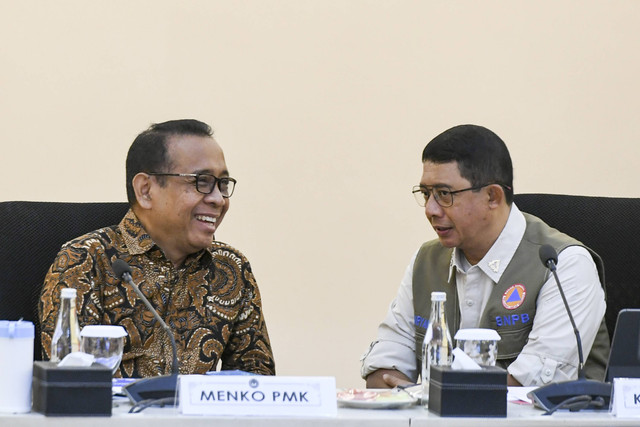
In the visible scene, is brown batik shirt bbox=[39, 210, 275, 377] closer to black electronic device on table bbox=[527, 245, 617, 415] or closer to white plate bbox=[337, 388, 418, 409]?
white plate bbox=[337, 388, 418, 409]

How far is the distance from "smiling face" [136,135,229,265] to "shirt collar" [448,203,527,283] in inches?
26.2

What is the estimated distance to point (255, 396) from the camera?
1.50 metres

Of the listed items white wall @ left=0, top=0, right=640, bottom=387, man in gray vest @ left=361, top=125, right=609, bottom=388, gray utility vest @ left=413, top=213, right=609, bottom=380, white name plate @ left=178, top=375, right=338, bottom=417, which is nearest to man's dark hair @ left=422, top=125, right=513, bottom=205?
man in gray vest @ left=361, top=125, right=609, bottom=388

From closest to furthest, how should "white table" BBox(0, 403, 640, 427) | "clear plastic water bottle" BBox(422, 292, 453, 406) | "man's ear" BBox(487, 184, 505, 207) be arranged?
"white table" BBox(0, 403, 640, 427)
"clear plastic water bottle" BBox(422, 292, 453, 406)
"man's ear" BBox(487, 184, 505, 207)

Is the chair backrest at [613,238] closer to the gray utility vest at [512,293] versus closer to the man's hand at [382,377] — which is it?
the gray utility vest at [512,293]

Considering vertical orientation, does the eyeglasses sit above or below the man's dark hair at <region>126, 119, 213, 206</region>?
below

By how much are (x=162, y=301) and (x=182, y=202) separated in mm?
260

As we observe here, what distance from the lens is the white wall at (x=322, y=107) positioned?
3.29 meters

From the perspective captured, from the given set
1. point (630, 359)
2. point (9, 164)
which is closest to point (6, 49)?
point (9, 164)

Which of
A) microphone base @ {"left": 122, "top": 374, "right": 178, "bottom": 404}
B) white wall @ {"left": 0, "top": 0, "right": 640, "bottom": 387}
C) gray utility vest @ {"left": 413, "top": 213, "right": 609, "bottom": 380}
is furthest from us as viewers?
white wall @ {"left": 0, "top": 0, "right": 640, "bottom": 387}

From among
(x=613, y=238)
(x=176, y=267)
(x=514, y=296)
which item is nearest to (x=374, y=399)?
(x=514, y=296)

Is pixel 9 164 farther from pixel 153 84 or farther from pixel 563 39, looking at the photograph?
pixel 563 39

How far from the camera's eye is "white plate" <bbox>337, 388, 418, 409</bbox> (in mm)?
1603

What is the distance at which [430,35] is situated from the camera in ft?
11.4
